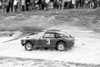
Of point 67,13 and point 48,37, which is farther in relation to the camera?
point 67,13

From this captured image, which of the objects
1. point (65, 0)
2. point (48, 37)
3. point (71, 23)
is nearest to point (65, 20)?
point (71, 23)

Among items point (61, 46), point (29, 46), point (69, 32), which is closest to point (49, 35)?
point (61, 46)

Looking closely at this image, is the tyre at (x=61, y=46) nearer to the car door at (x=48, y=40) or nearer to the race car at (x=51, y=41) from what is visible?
the race car at (x=51, y=41)

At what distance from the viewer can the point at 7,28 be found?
22234 millimetres

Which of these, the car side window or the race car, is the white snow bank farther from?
the car side window

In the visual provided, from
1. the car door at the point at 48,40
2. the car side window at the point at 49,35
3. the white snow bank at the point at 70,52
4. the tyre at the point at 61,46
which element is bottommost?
the white snow bank at the point at 70,52

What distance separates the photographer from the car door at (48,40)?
1420cm

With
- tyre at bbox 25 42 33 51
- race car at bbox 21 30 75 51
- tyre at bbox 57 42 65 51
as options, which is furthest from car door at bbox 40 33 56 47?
tyre at bbox 25 42 33 51

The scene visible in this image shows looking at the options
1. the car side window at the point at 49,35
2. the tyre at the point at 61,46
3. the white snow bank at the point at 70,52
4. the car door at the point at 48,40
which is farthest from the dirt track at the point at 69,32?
the car side window at the point at 49,35

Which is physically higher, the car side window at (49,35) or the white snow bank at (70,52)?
the car side window at (49,35)

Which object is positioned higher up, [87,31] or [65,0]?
[65,0]

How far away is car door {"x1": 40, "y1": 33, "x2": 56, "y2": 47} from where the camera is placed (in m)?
14.2

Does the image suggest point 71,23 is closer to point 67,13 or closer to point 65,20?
point 65,20

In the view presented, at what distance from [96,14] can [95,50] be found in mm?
9130
